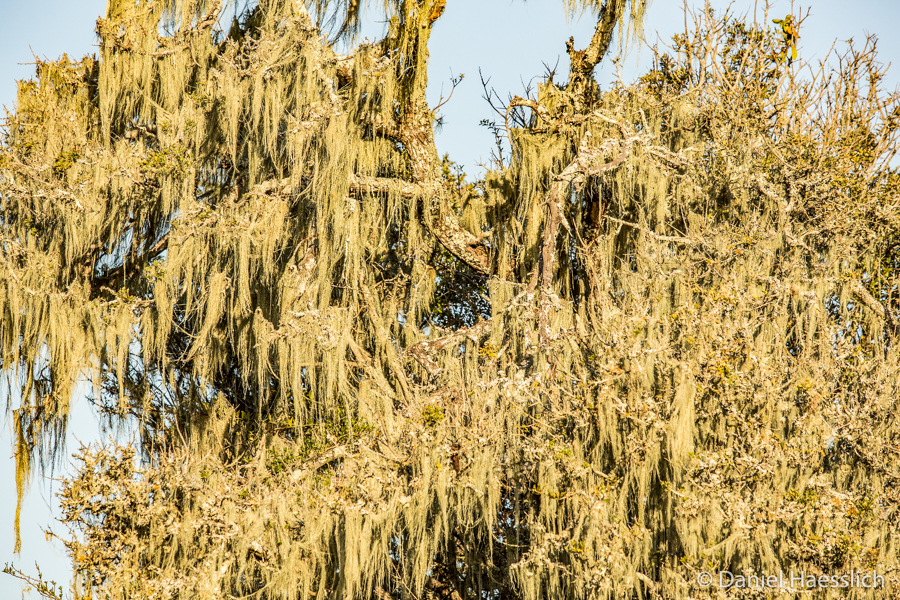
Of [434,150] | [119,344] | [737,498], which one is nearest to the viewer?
[737,498]

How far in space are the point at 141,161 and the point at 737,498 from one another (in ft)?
12.8

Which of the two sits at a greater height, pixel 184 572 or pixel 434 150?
pixel 434 150

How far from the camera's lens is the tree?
396 centimetres

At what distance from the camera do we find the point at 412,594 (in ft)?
15.1

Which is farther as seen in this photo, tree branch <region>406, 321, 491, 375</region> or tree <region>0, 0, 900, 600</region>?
tree branch <region>406, 321, 491, 375</region>

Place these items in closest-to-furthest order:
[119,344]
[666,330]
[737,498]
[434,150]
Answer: [737,498] < [666,330] < [119,344] < [434,150]

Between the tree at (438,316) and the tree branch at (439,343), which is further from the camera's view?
the tree branch at (439,343)

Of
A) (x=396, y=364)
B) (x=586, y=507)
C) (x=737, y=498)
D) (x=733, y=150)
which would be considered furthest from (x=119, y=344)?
(x=733, y=150)

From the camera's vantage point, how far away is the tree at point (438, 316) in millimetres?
3963

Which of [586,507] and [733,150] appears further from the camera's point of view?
[733,150]

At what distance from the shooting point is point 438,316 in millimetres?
6395

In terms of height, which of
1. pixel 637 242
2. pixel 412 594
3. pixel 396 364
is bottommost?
pixel 412 594

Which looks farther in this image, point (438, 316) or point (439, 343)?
point (438, 316)

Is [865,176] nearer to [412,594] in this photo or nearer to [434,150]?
[434,150]
